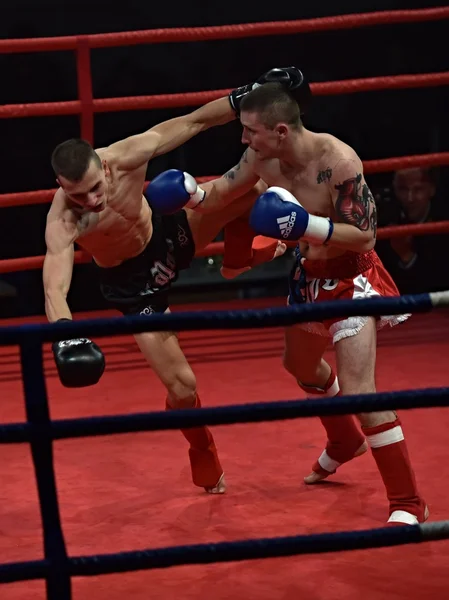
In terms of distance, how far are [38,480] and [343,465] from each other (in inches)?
60.8

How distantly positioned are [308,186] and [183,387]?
2.22 ft

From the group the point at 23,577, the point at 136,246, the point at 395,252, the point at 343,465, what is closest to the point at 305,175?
the point at 136,246

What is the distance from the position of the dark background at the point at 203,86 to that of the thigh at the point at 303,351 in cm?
234

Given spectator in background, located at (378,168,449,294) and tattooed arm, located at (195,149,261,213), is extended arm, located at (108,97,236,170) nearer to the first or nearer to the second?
tattooed arm, located at (195,149,261,213)

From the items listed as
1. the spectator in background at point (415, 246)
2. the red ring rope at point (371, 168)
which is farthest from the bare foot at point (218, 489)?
the spectator in background at point (415, 246)

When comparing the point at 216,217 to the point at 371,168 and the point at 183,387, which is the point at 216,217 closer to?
the point at 183,387

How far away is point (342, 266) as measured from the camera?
2658 millimetres

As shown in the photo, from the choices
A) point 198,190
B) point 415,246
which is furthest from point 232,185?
point 415,246

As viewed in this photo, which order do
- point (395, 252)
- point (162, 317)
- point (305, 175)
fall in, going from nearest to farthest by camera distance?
point (162, 317)
point (305, 175)
point (395, 252)

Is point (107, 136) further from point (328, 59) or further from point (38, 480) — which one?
point (38, 480)

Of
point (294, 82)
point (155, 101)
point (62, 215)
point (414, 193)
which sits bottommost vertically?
point (62, 215)

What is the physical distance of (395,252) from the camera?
203 inches

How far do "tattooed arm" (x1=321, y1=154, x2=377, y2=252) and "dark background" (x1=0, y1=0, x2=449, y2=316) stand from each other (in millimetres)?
2582

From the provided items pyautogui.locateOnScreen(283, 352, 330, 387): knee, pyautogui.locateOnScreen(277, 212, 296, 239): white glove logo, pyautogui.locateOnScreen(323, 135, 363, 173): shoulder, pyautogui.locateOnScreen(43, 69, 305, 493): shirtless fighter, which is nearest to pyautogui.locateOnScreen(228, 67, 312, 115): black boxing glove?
pyautogui.locateOnScreen(43, 69, 305, 493): shirtless fighter
